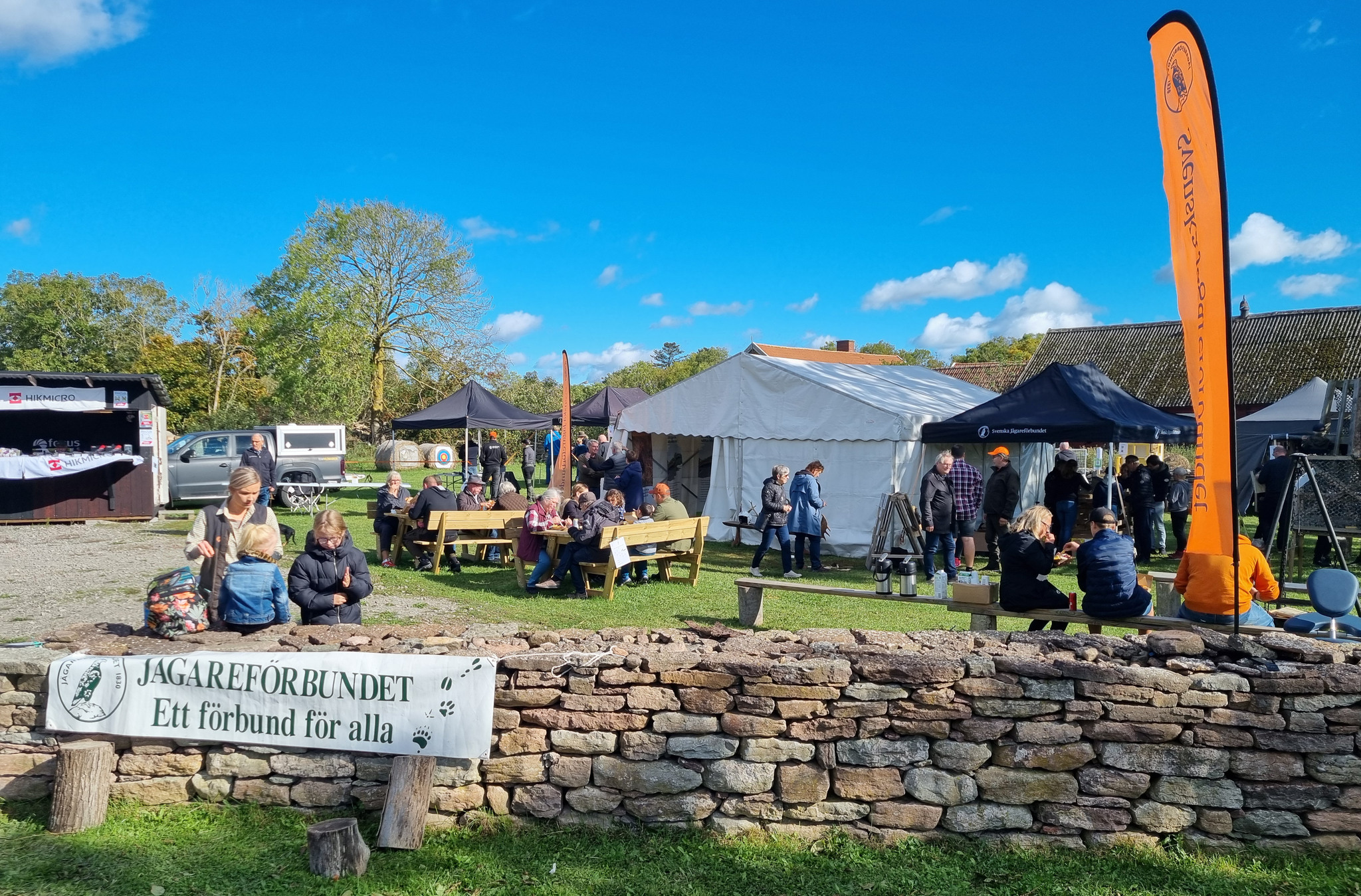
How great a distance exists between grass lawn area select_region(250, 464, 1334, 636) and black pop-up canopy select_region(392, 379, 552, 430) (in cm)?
651

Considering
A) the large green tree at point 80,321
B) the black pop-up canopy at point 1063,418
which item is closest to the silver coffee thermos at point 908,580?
the black pop-up canopy at point 1063,418

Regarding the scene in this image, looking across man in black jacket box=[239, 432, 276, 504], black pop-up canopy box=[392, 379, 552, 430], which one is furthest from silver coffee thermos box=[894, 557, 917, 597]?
black pop-up canopy box=[392, 379, 552, 430]

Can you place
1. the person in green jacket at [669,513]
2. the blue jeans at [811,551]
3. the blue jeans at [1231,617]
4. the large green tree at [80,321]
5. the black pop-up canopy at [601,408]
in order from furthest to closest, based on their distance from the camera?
1. the large green tree at [80,321]
2. the black pop-up canopy at [601,408]
3. the blue jeans at [811,551]
4. the person in green jacket at [669,513]
5. the blue jeans at [1231,617]

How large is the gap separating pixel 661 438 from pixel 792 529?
22.7 feet

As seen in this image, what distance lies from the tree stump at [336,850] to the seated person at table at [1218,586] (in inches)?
173

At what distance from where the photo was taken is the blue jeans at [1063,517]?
→ 1160cm

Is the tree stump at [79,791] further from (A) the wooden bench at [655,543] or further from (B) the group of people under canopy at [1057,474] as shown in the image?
(B) the group of people under canopy at [1057,474]

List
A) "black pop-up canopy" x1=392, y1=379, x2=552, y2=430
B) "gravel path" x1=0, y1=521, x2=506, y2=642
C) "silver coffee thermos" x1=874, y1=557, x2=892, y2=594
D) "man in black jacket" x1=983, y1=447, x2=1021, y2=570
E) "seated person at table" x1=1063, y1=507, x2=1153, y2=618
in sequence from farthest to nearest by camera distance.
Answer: "black pop-up canopy" x1=392, y1=379, x2=552, y2=430
"man in black jacket" x1=983, y1=447, x2=1021, y2=570
"gravel path" x1=0, y1=521, x2=506, y2=642
"silver coffee thermos" x1=874, y1=557, x2=892, y2=594
"seated person at table" x1=1063, y1=507, x2=1153, y2=618

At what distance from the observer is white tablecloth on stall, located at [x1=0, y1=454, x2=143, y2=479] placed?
542 inches

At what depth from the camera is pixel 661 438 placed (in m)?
17.3

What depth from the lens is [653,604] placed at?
875cm

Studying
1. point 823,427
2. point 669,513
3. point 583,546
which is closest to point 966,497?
point 823,427

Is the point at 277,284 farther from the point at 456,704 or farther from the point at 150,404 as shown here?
the point at 456,704

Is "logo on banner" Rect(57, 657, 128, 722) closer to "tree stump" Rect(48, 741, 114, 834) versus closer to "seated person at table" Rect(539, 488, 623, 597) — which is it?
"tree stump" Rect(48, 741, 114, 834)
